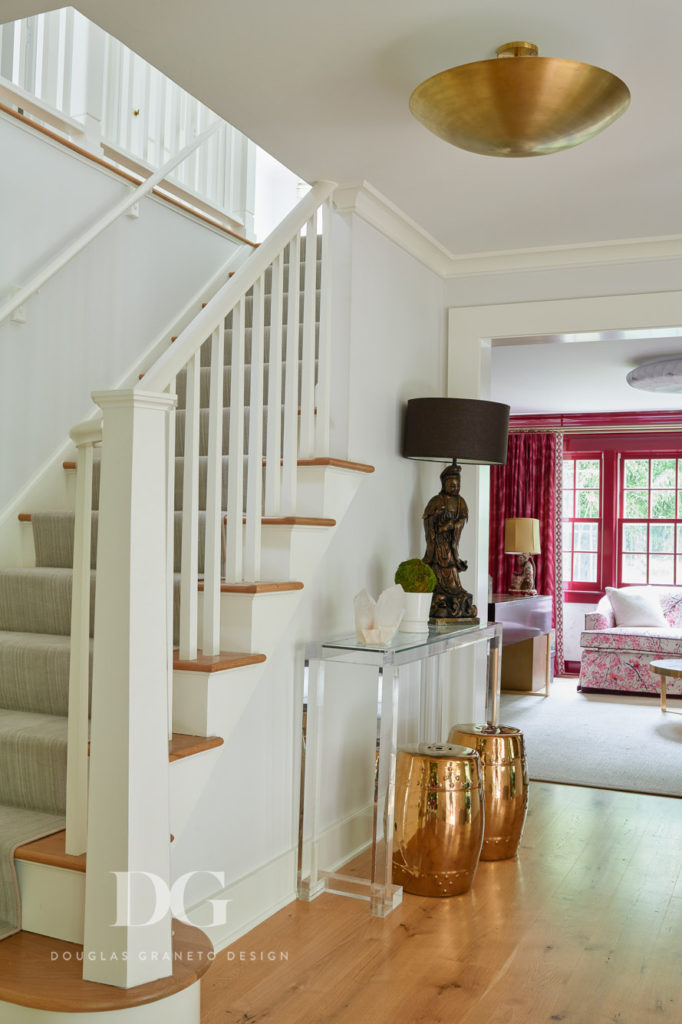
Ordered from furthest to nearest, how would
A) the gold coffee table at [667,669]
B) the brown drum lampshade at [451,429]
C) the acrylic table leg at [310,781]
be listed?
1. the gold coffee table at [667,669]
2. the brown drum lampshade at [451,429]
3. the acrylic table leg at [310,781]

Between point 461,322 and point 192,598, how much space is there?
230 cm

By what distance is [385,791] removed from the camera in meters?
2.93

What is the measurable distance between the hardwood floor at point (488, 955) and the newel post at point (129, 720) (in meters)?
0.49

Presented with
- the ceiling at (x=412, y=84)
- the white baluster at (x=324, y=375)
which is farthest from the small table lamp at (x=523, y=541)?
the white baluster at (x=324, y=375)

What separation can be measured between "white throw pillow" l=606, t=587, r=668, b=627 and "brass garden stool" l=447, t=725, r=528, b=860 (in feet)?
16.9

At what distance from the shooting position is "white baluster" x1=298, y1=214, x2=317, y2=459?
10.2 ft

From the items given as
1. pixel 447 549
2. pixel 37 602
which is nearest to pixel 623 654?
pixel 447 549

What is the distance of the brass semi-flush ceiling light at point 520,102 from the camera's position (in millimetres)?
2229

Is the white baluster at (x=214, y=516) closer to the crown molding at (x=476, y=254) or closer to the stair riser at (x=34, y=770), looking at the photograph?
the stair riser at (x=34, y=770)

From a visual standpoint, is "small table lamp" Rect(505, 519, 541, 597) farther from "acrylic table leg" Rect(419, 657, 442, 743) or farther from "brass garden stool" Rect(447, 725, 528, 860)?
"brass garden stool" Rect(447, 725, 528, 860)

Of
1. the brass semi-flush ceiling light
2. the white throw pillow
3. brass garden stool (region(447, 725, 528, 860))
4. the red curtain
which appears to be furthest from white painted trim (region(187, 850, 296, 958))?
the red curtain

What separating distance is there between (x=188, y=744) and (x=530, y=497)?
7.45 m

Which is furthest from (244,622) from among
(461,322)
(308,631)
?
(461,322)

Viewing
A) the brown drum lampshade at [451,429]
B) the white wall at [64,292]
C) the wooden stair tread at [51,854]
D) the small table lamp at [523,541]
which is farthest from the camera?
the small table lamp at [523,541]
